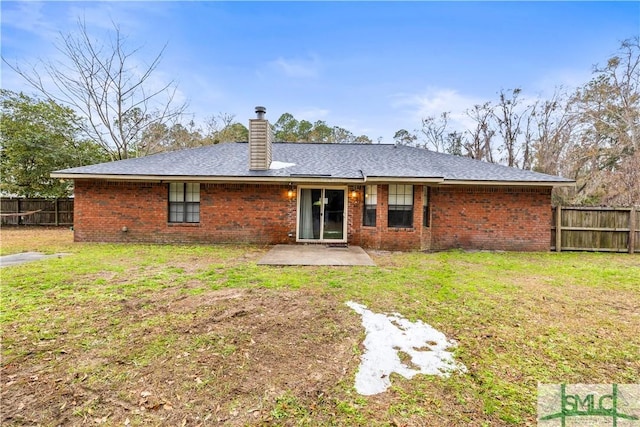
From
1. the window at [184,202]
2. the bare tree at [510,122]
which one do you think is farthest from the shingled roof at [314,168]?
the bare tree at [510,122]

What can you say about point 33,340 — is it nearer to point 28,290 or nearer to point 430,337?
point 28,290

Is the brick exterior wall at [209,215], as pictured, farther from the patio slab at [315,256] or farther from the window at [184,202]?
the patio slab at [315,256]

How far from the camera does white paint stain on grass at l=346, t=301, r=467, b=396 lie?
248cm

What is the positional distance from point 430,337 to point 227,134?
25112 millimetres

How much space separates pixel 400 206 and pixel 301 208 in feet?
11.0

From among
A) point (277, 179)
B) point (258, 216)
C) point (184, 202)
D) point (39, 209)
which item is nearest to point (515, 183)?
point (277, 179)

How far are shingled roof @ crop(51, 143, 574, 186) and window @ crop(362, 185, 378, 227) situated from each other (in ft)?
1.82

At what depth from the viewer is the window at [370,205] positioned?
9.39 m

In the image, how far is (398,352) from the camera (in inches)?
114

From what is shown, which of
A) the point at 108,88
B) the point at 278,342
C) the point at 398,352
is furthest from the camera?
the point at 108,88

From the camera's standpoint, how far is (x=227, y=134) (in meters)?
24.9

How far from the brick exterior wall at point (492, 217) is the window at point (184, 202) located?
26.9 feet

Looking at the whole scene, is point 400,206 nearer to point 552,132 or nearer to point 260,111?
point 260,111

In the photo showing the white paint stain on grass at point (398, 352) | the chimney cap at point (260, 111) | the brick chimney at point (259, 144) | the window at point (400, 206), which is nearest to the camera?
the white paint stain on grass at point (398, 352)
